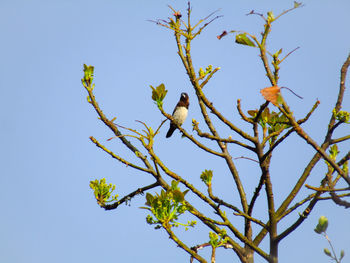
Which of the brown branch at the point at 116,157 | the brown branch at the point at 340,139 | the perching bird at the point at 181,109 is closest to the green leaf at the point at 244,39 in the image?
the brown branch at the point at 340,139

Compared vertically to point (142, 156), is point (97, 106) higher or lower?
higher

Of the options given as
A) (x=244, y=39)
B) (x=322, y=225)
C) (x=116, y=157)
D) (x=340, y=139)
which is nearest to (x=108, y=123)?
(x=116, y=157)

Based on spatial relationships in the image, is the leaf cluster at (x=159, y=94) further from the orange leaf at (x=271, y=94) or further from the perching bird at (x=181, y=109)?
the perching bird at (x=181, y=109)

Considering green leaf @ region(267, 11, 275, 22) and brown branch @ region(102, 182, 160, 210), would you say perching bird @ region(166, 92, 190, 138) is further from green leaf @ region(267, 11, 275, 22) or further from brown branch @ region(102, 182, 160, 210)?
green leaf @ region(267, 11, 275, 22)

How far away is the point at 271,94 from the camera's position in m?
3.23

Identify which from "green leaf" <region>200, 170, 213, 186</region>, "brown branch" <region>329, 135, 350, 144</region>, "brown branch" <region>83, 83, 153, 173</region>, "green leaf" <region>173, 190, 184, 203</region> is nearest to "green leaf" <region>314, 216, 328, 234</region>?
"brown branch" <region>329, 135, 350, 144</region>

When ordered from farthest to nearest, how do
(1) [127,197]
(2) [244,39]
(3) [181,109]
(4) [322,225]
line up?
(3) [181,109]
(1) [127,197]
(2) [244,39]
(4) [322,225]

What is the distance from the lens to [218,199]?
15.1 feet

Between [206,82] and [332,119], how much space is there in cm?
136

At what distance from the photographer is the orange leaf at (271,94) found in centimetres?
321

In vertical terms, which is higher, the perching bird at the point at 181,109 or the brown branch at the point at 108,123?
the perching bird at the point at 181,109

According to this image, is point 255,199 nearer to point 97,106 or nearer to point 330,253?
point 330,253

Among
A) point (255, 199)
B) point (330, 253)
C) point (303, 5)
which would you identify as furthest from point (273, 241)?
point (303, 5)

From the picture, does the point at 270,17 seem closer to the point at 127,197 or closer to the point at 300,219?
the point at 300,219
